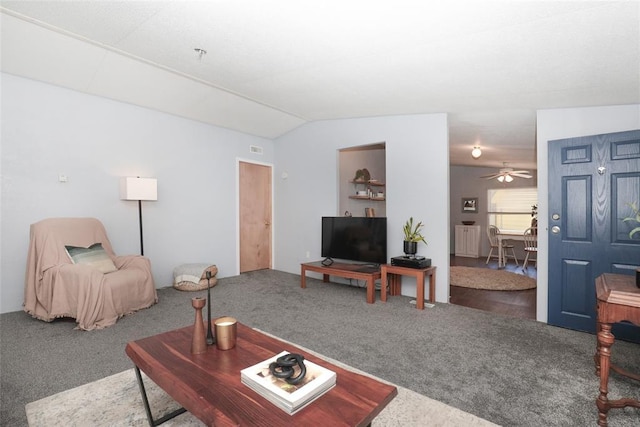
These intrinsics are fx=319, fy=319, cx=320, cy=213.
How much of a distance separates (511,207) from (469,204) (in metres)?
0.98

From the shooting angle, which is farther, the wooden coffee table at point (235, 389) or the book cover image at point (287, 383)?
the book cover image at point (287, 383)

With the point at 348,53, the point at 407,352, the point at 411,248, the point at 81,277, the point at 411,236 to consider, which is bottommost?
the point at 407,352

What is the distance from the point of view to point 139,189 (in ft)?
13.5

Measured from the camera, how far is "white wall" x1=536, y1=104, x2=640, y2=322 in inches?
125

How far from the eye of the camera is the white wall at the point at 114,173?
351cm

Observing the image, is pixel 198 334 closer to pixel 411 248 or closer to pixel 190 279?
pixel 411 248

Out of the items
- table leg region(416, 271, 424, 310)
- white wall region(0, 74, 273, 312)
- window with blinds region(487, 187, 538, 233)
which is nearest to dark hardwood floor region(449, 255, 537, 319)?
table leg region(416, 271, 424, 310)

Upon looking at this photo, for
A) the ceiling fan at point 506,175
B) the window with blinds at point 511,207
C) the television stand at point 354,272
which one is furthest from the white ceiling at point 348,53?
the window with blinds at point 511,207

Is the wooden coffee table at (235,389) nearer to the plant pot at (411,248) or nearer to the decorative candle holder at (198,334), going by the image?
the decorative candle holder at (198,334)

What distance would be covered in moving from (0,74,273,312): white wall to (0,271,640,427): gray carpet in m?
0.97

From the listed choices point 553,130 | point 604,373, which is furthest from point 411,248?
point 604,373

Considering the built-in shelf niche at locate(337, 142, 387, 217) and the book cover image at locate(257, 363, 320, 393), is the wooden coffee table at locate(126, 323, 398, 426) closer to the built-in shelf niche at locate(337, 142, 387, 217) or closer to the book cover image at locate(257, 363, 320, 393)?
the book cover image at locate(257, 363, 320, 393)

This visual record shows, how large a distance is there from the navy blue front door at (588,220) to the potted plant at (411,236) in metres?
1.39

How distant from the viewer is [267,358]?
1539mm
